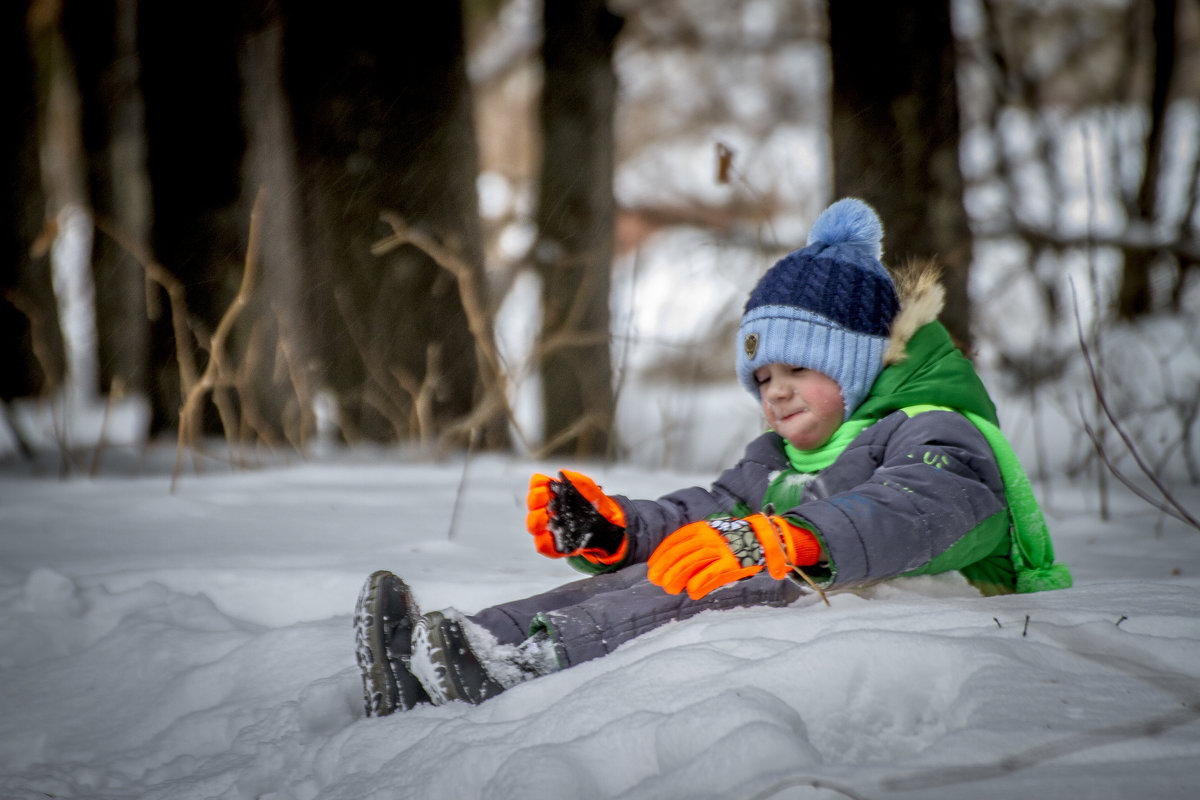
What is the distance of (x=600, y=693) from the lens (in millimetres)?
1322

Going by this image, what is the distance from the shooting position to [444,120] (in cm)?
534

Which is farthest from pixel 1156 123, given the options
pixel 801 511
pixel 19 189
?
pixel 19 189

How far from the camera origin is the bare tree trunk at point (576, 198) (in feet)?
17.7

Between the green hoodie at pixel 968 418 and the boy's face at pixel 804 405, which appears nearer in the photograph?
the green hoodie at pixel 968 418

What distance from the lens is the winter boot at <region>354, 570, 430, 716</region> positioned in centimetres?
153

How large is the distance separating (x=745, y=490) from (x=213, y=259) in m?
4.82

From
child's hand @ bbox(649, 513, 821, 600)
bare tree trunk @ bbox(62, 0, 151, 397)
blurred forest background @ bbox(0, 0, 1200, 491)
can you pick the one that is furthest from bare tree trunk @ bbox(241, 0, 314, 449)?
child's hand @ bbox(649, 513, 821, 600)

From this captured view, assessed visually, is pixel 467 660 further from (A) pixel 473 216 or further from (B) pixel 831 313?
(A) pixel 473 216

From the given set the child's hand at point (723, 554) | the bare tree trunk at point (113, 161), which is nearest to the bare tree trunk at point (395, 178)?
the child's hand at point (723, 554)

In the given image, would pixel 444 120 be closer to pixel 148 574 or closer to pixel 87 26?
pixel 148 574

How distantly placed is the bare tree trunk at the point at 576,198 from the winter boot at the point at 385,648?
3713 millimetres

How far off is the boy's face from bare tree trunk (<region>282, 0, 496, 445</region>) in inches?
132

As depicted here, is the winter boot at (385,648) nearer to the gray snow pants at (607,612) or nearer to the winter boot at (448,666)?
the winter boot at (448,666)

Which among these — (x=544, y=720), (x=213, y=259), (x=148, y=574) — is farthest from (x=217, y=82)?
(x=544, y=720)
